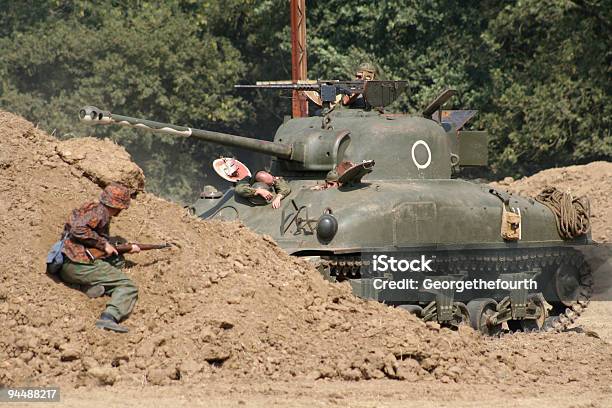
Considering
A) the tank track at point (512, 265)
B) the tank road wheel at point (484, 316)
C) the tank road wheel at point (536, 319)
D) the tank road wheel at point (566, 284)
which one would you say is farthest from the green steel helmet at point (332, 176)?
the tank road wheel at point (566, 284)

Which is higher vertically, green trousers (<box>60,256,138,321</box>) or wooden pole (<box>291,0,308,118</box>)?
wooden pole (<box>291,0,308,118</box>)

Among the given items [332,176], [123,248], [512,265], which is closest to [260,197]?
[332,176]

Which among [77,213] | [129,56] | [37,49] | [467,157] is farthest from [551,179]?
[77,213]

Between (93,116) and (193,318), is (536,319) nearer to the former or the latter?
(193,318)

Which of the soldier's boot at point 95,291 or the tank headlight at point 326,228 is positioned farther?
the tank headlight at point 326,228

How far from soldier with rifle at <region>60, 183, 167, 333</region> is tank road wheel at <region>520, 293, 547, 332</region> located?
21.1 feet

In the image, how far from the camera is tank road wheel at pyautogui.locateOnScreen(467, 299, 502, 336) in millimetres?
15711

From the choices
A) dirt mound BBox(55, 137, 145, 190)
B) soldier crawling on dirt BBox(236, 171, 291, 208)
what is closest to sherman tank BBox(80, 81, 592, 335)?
soldier crawling on dirt BBox(236, 171, 291, 208)

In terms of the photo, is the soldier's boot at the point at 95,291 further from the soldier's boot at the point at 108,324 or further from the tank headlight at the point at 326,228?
the tank headlight at the point at 326,228

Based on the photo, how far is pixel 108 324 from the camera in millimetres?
11734

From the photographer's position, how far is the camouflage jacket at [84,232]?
11.8 metres

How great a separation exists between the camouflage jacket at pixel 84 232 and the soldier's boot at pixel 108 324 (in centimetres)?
52

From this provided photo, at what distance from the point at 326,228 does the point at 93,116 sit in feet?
9.02

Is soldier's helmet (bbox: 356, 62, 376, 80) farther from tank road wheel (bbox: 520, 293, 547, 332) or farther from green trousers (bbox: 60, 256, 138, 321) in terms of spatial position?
green trousers (bbox: 60, 256, 138, 321)
